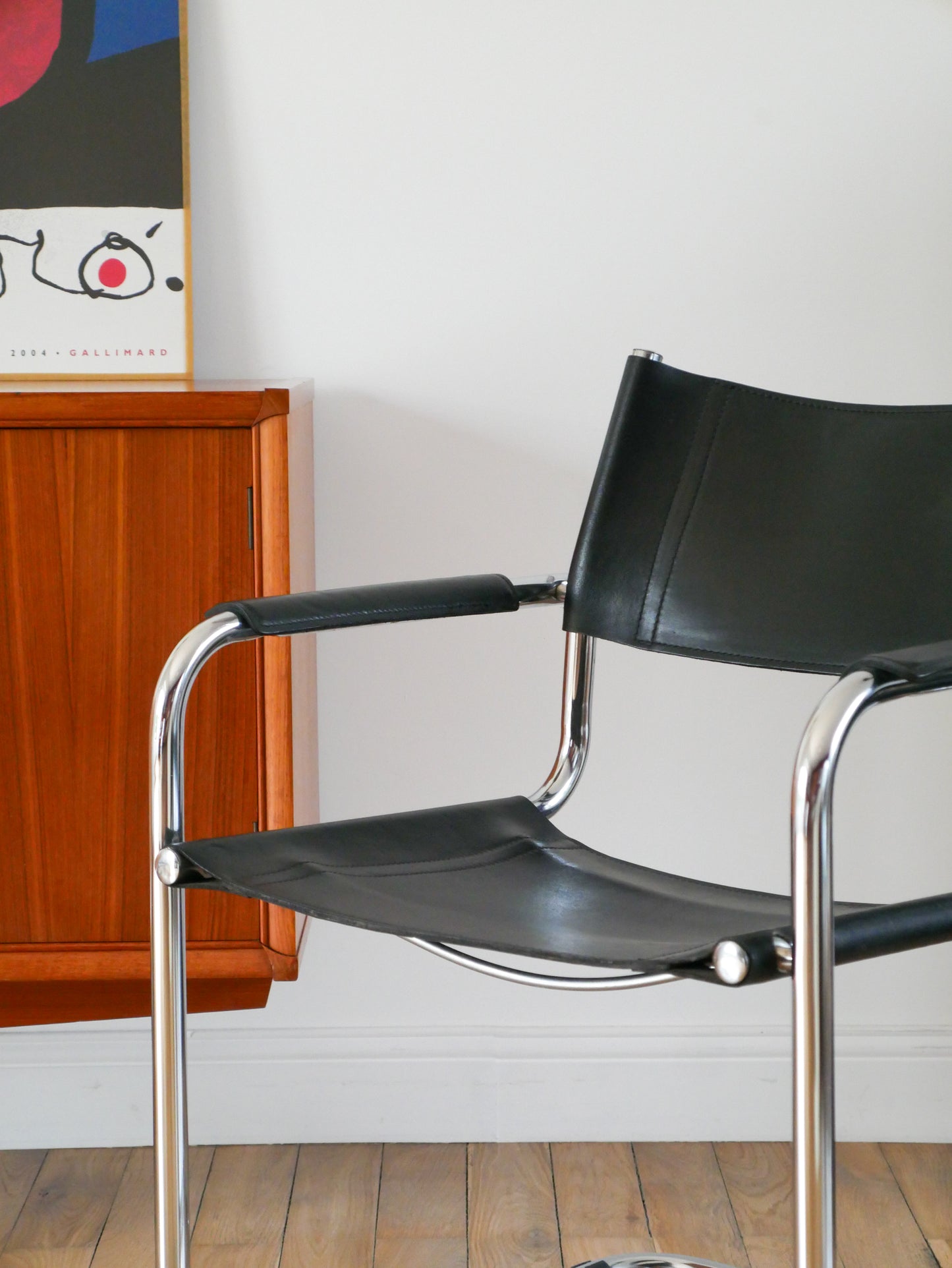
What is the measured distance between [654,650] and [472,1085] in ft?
2.54

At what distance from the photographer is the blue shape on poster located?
1.57 m

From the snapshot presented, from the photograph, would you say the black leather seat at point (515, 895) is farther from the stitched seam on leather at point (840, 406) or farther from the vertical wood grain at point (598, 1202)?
the vertical wood grain at point (598, 1202)

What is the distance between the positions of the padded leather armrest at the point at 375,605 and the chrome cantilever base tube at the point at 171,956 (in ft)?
0.08

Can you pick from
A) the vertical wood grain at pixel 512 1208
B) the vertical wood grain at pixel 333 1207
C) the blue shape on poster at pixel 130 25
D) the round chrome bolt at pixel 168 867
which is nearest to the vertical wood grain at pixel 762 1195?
the vertical wood grain at pixel 512 1208

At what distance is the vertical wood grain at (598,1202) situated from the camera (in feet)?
4.69

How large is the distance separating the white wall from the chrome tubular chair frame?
0.45 metres

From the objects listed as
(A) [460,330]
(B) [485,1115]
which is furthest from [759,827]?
(A) [460,330]

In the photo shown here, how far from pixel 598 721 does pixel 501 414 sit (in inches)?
16.2

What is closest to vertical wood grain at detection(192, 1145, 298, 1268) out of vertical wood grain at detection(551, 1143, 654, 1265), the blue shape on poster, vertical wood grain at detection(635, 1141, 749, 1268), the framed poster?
vertical wood grain at detection(551, 1143, 654, 1265)

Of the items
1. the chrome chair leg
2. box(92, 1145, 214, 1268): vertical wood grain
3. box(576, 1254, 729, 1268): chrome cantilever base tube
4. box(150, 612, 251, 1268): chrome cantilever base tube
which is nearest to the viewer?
the chrome chair leg

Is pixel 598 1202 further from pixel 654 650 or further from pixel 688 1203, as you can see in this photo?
pixel 654 650

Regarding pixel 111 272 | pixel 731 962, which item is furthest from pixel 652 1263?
pixel 111 272

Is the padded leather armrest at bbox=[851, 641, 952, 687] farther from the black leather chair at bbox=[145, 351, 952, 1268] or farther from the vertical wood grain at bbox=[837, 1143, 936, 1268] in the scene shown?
the vertical wood grain at bbox=[837, 1143, 936, 1268]

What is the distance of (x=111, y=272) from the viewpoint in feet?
5.22
